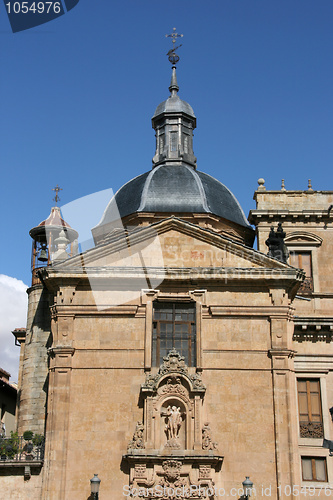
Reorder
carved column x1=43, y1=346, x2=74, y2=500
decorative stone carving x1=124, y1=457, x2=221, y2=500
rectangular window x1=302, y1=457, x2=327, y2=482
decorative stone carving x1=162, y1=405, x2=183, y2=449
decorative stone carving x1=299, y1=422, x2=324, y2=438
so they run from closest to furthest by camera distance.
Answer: decorative stone carving x1=124, y1=457, x2=221, y2=500 → carved column x1=43, y1=346, x2=74, y2=500 → decorative stone carving x1=162, y1=405, x2=183, y2=449 → rectangular window x1=302, y1=457, x2=327, y2=482 → decorative stone carving x1=299, y1=422, x2=324, y2=438

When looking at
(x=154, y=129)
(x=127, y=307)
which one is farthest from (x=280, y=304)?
(x=154, y=129)

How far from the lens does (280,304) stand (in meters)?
27.3

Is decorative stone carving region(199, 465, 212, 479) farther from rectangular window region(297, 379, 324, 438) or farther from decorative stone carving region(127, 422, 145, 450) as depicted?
rectangular window region(297, 379, 324, 438)

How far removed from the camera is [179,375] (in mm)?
25859

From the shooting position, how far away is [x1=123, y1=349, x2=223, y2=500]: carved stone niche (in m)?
24.7

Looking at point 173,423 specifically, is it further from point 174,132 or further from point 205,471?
point 174,132

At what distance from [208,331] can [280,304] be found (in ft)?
9.84

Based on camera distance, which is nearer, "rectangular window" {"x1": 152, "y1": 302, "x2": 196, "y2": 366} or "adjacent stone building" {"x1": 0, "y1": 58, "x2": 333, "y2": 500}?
"adjacent stone building" {"x1": 0, "y1": 58, "x2": 333, "y2": 500}

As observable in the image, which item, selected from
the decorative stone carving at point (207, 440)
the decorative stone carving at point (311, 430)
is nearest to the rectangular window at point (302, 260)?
A: the decorative stone carving at point (311, 430)

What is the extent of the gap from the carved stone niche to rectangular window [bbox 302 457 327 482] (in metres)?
4.33

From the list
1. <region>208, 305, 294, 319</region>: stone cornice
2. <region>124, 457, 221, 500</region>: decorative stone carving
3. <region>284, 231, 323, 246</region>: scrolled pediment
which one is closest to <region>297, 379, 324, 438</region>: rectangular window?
<region>208, 305, 294, 319</region>: stone cornice

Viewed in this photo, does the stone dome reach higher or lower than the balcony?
higher

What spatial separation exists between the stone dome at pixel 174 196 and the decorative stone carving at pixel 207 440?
1184 cm

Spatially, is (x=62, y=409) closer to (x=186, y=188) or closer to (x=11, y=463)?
(x=11, y=463)
